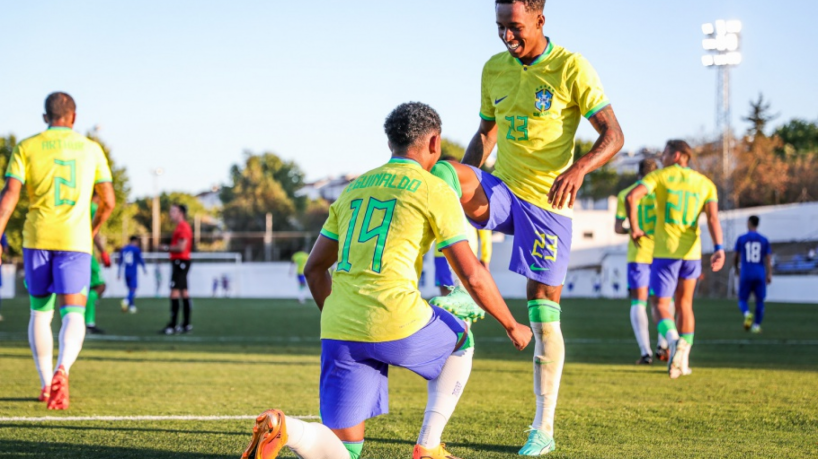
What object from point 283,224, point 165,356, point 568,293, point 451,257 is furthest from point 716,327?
point 283,224

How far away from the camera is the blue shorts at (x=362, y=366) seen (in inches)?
132

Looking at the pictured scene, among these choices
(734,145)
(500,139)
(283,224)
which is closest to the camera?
(500,139)

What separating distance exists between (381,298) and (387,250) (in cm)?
19

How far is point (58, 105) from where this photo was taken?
20.6ft

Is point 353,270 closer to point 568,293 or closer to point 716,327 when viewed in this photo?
point 716,327

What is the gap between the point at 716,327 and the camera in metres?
15.8

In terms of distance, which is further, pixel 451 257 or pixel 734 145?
pixel 734 145

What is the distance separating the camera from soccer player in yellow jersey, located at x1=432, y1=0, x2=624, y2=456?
4.53 m

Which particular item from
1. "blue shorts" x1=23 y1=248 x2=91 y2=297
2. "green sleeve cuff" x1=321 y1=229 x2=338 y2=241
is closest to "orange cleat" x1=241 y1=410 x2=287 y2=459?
"green sleeve cuff" x1=321 y1=229 x2=338 y2=241

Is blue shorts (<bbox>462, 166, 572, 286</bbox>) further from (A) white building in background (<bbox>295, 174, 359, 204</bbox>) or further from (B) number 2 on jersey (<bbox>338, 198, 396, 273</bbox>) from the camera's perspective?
(A) white building in background (<bbox>295, 174, 359, 204</bbox>)

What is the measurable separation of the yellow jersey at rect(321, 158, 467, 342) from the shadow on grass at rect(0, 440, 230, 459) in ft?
4.56

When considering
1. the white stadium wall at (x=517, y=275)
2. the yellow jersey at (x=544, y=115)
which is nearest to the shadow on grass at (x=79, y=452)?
the yellow jersey at (x=544, y=115)

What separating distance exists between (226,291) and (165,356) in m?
31.7

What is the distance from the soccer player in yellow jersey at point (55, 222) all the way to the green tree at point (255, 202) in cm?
6418
